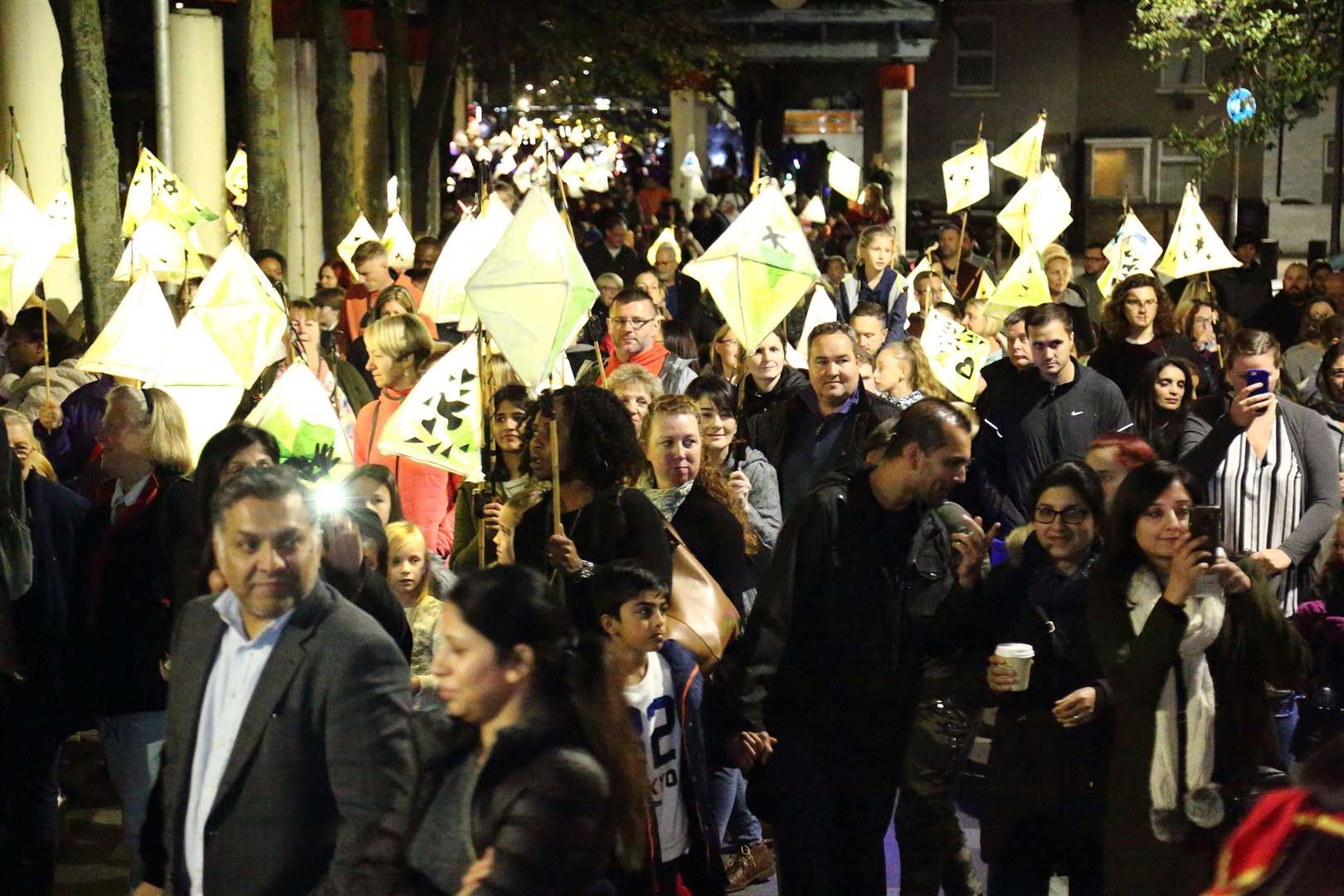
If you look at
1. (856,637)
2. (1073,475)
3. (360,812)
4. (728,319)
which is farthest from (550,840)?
(728,319)

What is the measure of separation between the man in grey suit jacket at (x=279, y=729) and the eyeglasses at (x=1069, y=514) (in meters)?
2.15

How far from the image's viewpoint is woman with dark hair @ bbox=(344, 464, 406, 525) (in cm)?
687

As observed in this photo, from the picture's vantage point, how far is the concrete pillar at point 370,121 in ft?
92.2

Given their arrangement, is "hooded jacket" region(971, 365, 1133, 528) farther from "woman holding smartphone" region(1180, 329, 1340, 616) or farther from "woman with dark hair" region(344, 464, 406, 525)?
"woman with dark hair" region(344, 464, 406, 525)

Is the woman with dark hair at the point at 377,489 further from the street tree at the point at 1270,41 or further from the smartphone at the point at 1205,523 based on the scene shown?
the street tree at the point at 1270,41

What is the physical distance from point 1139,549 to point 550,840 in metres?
2.23

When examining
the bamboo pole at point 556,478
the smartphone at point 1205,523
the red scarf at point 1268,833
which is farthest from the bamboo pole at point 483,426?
→ the red scarf at point 1268,833

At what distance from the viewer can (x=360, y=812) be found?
168 inches

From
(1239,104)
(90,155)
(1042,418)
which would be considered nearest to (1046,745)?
(1042,418)

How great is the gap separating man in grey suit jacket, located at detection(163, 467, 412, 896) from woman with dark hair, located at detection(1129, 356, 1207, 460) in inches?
204

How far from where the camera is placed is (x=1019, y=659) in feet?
18.0

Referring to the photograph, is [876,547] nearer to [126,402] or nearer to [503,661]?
[503,661]

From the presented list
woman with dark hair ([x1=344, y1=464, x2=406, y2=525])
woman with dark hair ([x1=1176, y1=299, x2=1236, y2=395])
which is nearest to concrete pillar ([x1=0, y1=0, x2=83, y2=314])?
woman with dark hair ([x1=1176, y1=299, x2=1236, y2=395])

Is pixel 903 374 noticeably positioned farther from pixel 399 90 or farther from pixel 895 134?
pixel 895 134
